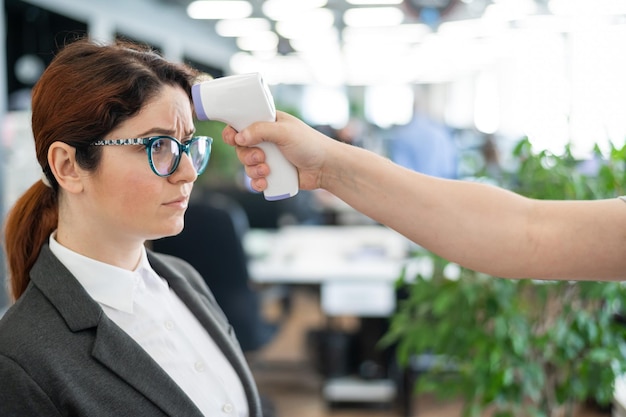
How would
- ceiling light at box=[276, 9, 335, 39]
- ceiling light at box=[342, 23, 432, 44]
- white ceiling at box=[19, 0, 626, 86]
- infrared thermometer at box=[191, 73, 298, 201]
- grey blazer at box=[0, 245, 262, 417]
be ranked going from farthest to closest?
ceiling light at box=[342, 23, 432, 44] → ceiling light at box=[276, 9, 335, 39] → white ceiling at box=[19, 0, 626, 86] → infrared thermometer at box=[191, 73, 298, 201] → grey blazer at box=[0, 245, 262, 417]

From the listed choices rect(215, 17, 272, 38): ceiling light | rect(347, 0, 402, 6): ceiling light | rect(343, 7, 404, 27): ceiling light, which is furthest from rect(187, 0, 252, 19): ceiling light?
rect(343, 7, 404, 27): ceiling light

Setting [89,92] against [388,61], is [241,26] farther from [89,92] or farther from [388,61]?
[89,92]

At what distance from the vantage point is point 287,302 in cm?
A: 438

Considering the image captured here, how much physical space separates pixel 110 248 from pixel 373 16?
10.8 meters

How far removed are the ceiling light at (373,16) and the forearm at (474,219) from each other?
9.54 m

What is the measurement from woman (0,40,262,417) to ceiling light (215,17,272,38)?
418 inches

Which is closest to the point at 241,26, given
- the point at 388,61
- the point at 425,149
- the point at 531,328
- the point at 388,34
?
the point at 388,34

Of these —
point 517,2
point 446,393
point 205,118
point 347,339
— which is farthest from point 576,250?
point 517,2

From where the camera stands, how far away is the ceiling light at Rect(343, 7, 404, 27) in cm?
1078

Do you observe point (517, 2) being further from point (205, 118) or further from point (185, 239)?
point (205, 118)

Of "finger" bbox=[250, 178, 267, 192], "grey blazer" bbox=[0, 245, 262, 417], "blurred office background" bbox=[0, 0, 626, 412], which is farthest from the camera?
"blurred office background" bbox=[0, 0, 626, 412]

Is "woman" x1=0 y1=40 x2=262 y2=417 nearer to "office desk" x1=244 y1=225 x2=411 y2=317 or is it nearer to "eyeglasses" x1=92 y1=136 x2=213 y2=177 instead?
"eyeglasses" x1=92 y1=136 x2=213 y2=177

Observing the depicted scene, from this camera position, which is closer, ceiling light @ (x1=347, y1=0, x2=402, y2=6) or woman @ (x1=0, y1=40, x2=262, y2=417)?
woman @ (x1=0, y1=40, x2=262, y2=417)

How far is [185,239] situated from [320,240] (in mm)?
1336
